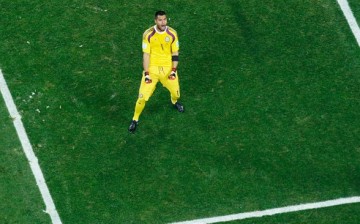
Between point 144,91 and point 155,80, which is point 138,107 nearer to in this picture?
point 144,91

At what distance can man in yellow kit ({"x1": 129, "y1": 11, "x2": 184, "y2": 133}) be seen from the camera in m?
16.6

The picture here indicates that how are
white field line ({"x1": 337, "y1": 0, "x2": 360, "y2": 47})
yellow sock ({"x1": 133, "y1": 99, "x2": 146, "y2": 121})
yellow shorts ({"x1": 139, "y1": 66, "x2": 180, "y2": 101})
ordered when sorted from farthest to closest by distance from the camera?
white field line ({"x1": 337, "y1": 0, "x2": 360, "y2": 47})
yellow sock ({"x1": 133, "y1": 99, "x2": 146, "y2": 121})
yellow shorts ({"x1": 139, "y1": 66, "x2": 180, "y2": 101})

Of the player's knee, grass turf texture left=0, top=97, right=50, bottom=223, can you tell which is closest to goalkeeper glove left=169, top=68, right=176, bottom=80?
the player's knee

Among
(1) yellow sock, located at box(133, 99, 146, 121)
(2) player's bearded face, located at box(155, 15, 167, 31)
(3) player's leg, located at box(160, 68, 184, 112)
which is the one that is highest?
(2) player's bearded face, located at box(155, 15, 167, 31)

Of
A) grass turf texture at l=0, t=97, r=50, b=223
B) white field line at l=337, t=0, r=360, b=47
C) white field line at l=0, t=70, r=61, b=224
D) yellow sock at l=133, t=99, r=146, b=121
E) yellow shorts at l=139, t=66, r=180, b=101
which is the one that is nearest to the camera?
grass turf texture at l=0, t=97, r=50, b=223

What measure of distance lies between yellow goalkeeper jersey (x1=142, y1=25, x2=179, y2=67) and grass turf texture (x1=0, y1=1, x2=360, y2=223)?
1646 mm

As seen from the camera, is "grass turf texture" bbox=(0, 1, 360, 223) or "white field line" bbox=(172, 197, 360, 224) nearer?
"white field line" bbox=(172, 197, 360, 224)

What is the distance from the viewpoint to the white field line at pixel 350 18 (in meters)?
19.4

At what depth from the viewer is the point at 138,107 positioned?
688 inches

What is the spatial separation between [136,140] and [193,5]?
387 centimetres

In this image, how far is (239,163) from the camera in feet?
57.5

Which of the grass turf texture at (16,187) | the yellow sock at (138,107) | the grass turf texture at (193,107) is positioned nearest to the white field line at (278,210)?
the grass turf texture at (193,107)

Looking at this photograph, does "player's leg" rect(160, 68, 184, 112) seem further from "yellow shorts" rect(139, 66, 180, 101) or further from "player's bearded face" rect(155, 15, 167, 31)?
"player's bearded face" rect(155, 15, 167, 31)

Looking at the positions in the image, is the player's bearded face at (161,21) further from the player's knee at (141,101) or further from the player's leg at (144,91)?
the player's knee at (141,101)
